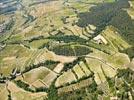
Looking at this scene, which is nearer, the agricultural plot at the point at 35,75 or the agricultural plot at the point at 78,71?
the agricultural plot at the point at 78,71

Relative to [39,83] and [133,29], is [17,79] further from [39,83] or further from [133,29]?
[133,29]

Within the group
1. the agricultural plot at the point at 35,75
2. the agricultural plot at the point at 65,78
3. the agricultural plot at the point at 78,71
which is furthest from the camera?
the agricultural plot at the point at 35,75

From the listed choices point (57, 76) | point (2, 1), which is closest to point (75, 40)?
point (57, 76)

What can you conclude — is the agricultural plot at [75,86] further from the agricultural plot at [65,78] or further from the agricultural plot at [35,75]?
the agricultural plot at [35,75]

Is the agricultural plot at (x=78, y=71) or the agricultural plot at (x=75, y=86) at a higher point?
the agricultural plot at (x=75, y=86)

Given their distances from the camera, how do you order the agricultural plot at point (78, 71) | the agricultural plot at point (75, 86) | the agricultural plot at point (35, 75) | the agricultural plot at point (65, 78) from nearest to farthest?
the agricultural plot at point (75, 86)
the agricultural plot at point (65, 78)
the agricultural plot at point (78, 71)
the agricultural plot at point (35, 75)

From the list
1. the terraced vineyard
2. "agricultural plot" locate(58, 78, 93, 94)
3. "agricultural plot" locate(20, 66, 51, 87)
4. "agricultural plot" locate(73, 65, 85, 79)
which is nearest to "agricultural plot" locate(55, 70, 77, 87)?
the terraced vineyard

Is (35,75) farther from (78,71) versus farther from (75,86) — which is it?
(75,86)

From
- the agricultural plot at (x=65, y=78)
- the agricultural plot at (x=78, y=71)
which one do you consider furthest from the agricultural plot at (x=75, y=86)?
the agricultural plot at (x=78, y=71)

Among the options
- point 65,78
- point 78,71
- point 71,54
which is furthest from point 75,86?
point 71,54

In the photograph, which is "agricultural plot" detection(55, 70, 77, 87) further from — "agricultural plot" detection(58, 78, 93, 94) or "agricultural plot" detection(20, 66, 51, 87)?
"agricultural plot" detection(20, 66, 51, 87)
